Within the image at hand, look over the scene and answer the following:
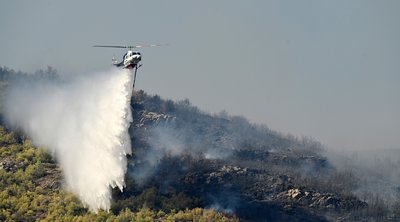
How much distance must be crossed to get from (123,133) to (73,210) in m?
24.8

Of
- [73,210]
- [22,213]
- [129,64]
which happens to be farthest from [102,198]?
[129,64]

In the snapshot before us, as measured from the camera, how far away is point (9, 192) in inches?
7264

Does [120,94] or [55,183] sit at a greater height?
[120,94]

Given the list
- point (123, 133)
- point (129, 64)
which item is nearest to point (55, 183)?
point (123, 133)

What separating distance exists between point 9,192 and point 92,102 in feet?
111

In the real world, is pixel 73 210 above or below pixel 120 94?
below

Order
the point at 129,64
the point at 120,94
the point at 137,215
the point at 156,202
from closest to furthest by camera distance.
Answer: the point at 129,64 < the point at 120,94 < the point at 137,215 < the point at 156,202

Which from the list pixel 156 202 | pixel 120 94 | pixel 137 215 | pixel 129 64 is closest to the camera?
pixel 129 64

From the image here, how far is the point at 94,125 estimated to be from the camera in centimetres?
18300

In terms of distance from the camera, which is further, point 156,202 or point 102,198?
point 156,202

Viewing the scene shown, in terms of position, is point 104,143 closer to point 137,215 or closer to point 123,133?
point 123,133

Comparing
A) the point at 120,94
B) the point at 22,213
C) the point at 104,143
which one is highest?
the point at 120,94

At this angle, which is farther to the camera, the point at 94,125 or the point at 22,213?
the point at 94,125

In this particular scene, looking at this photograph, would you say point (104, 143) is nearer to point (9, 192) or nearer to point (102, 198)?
point (102, 198)
